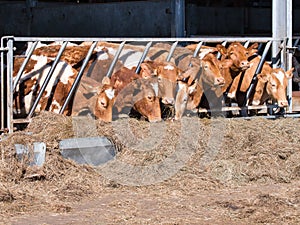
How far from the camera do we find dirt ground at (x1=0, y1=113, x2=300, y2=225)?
617 centimetres

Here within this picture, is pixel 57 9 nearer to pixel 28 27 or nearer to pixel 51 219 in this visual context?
pixel 28 27

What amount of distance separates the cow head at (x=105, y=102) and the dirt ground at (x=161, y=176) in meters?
0.46

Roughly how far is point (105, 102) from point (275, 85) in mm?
2651

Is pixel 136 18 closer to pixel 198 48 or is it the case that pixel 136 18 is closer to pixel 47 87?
pixel 198 48

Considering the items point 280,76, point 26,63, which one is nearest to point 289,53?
point 280,76

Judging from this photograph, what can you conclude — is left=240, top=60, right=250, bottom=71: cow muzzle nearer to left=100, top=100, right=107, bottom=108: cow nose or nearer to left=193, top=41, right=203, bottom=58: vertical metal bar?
left=193, top=41, right=203, bottom=58: vertical metal bar

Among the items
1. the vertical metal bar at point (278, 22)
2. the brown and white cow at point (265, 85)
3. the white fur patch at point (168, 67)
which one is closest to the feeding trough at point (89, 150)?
the white fur patch at point (168, 67)

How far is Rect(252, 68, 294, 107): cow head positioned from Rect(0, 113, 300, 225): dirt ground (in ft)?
3.52

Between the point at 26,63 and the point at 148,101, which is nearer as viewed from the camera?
the point at 26,63

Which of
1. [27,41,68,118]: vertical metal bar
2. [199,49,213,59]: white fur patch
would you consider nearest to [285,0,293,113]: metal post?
[199,49,213,59]: white fur patch

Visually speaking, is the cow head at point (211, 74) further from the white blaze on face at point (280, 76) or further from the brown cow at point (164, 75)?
the white blaze on face at point (280, 76)

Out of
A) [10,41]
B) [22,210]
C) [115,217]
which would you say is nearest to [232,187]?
[115,217]

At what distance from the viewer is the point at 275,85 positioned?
32.1 feet

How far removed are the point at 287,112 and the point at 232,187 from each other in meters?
3.23
